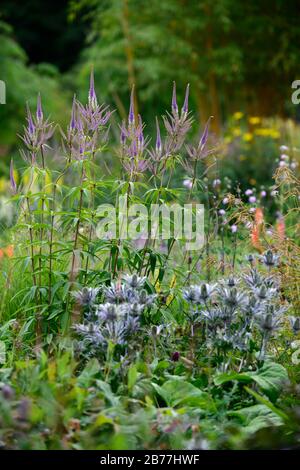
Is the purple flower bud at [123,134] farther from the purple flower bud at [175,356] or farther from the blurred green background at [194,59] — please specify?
the blurred green background at [194,59]

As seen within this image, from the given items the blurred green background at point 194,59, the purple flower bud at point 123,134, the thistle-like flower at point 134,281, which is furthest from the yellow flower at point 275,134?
the thistle-like flower at point 134,281

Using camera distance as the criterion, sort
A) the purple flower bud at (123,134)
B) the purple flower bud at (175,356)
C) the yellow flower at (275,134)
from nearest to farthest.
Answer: the purple flower bud at (175,356)
the purple flower bud at (123,134)
the yellow flower at (275,134)

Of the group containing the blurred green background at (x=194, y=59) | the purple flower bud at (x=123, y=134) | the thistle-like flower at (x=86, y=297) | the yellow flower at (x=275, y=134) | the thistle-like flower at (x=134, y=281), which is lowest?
the thistle-like flower at (x=86, y=297)

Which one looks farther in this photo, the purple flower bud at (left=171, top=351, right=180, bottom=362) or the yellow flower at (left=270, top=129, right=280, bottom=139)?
the yellow flower at (left=270, top=129, right=280, bottom=139)

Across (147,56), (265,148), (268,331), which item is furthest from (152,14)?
(268,331)

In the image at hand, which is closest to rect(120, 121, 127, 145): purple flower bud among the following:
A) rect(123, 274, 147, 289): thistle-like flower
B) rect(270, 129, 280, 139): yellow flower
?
rect(123, 274, 147, 289): thistle-like flower

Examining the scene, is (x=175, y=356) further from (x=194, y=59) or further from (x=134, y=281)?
(x=194, y=59)

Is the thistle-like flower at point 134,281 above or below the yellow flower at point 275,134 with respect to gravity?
below

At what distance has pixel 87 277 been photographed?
3.42 metres

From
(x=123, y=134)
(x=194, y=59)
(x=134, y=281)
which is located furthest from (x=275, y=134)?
(x=134, y=281)

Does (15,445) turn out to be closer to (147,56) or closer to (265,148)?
(265,148)

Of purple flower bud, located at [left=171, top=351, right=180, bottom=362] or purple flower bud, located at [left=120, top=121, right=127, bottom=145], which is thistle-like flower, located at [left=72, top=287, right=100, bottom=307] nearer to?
purple flower bud, located at [left=171, top=351, right=180, bottom=362]

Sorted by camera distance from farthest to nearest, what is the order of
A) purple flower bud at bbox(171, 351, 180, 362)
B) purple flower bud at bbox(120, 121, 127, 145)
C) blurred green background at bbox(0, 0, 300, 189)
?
blurred green background at bbox(0, 0, 300, 189)
purple flower bud at bbox(120, 121, 127, 145)
purple flower bud at bbox(171, 351, 180, 362)

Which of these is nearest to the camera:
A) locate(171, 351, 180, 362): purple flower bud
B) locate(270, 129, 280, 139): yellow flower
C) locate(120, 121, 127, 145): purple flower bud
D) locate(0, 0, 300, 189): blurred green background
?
locate(171, 351, 180, 362): purple flower bud
